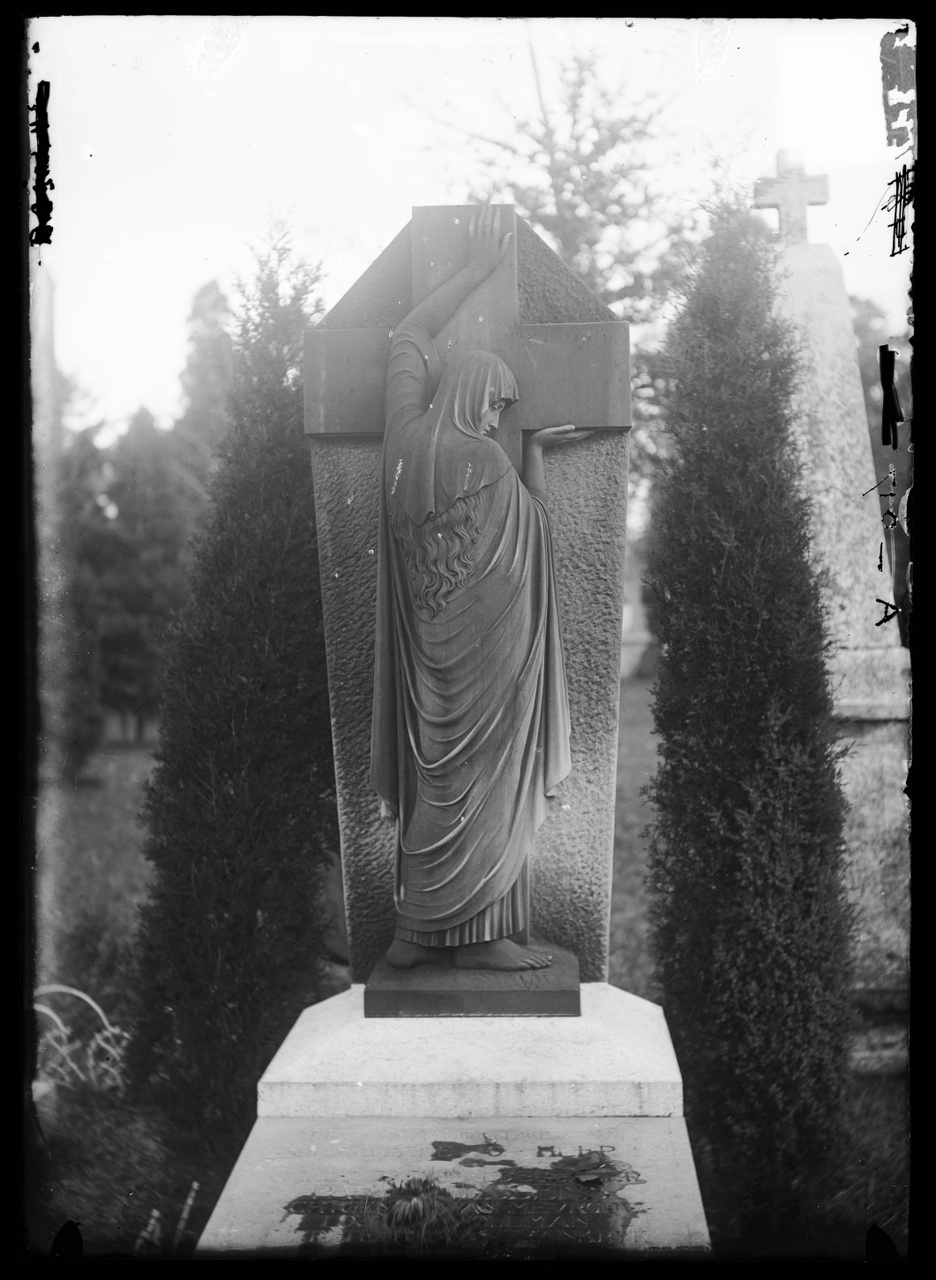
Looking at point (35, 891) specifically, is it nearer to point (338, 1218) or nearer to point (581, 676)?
point (338, 1218)

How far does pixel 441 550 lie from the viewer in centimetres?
311

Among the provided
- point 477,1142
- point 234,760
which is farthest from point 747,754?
point 234,760

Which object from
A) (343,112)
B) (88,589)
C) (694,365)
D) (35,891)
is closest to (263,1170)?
(35,891)

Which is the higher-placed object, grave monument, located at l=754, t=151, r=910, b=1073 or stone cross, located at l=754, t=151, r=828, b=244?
stone cross, located at l=754, t=151, r=828, b=244

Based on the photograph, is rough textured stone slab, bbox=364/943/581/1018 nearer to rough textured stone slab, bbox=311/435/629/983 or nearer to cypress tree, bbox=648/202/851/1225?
rough textured stone slab, bbox=311/435/629/983

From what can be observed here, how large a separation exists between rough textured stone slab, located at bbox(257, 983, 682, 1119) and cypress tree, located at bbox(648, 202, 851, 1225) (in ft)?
2.91

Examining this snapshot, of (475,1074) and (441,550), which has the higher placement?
(441,550)

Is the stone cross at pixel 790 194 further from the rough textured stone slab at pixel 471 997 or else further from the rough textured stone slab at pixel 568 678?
the rough textured stone slab at pixel 471 997

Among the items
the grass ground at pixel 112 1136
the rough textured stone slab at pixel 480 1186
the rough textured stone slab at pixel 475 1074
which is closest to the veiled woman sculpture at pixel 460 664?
the rough textured stone slab at pixel 475 1074

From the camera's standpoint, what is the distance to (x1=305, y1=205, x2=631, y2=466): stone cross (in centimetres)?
333

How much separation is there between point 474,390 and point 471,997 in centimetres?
173

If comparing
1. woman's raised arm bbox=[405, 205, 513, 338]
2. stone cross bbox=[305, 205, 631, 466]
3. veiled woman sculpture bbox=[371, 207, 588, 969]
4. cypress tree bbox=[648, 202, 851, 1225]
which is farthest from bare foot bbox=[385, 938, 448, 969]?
woman's raised arm bbox=[405, 205, 513, 338]

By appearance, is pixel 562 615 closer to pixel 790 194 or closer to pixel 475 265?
pixel 475 265

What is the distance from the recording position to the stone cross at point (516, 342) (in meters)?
3.33
